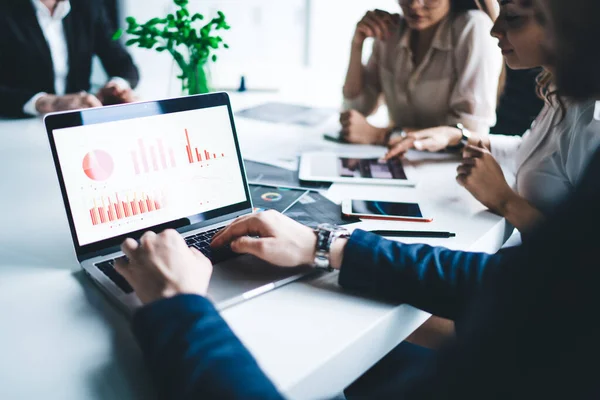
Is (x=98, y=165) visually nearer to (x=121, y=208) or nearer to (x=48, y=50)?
(x=121, y=208)

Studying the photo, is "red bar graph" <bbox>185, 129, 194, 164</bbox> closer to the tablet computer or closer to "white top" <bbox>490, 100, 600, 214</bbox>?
the tablet computer

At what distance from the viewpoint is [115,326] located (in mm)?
619

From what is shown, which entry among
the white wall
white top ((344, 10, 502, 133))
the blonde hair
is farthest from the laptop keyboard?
the white wall

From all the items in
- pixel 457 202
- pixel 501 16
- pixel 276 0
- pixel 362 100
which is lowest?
pixel 457 202

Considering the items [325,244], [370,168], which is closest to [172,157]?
[325,244]

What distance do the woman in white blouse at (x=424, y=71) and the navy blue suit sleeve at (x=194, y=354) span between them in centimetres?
104

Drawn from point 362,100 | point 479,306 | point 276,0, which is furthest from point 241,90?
point 479,306

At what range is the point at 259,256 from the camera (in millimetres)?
723

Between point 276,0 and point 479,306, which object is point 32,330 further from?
point 276,0

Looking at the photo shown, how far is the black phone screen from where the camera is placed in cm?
96

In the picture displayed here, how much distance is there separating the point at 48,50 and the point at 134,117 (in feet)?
5.30

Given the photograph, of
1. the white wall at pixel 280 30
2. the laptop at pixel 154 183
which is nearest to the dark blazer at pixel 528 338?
the laptop at pixel 154 183

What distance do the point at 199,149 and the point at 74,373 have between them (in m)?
0.45

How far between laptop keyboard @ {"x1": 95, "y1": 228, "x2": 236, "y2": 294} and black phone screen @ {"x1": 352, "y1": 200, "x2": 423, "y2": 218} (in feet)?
0.97
